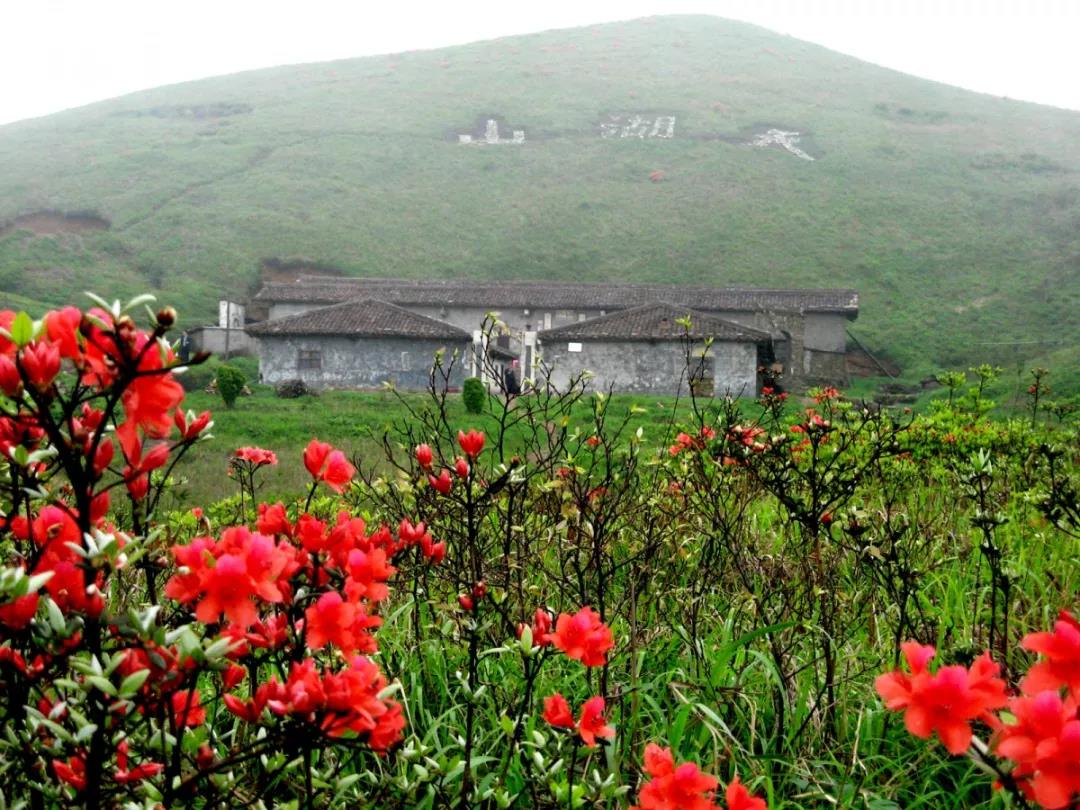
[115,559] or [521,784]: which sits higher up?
[115,559]

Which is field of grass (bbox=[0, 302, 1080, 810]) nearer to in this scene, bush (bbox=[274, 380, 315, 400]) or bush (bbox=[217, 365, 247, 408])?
bush (bbox=[217, 365, 247, 408])

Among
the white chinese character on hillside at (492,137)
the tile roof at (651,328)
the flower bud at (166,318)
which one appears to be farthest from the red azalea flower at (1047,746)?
the white chinese character on hillside at (492,137)

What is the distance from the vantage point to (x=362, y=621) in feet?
5.30

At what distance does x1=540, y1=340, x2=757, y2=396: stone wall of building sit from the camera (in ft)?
98.4

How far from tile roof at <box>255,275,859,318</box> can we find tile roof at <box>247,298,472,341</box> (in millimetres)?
6005

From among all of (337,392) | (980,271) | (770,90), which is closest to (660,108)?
(770,90)

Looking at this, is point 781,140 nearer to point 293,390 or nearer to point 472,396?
point 293,390

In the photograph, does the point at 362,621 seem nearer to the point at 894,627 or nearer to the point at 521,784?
the point at 521,784

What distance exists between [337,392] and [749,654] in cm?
2592

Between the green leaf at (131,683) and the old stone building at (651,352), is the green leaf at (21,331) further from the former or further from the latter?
the old stone building at (651,352)

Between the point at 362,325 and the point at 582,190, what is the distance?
3414 centimetres

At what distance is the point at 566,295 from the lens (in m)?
39.1

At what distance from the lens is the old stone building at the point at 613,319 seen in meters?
30.4

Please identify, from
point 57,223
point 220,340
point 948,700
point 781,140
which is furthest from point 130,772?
point 781,140
